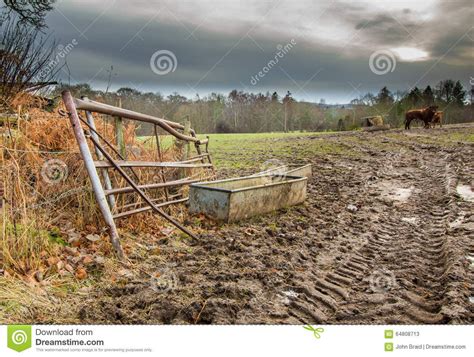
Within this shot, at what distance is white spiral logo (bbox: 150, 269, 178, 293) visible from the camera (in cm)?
359

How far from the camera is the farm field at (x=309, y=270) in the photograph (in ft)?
10.4

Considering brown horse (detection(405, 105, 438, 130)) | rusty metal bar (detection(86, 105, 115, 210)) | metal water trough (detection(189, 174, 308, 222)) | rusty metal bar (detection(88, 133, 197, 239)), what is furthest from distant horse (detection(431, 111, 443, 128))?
rusty metal bar (detection(86, 105, 115, 210))

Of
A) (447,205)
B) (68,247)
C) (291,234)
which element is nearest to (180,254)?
(68,247)

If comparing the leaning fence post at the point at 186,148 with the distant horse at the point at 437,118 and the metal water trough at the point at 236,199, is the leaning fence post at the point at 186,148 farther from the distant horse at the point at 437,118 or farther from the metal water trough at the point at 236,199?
the distant horse at the point at 437,118

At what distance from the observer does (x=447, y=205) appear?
6723 mm

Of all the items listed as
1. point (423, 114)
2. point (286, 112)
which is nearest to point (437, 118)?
point (423, 114)

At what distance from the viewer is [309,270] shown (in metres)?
4.14

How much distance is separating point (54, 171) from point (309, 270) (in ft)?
11.1

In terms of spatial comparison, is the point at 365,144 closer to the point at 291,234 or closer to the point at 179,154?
the point at 179,154

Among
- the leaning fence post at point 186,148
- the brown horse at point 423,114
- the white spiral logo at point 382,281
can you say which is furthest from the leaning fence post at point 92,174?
the brown horse at point 423,114

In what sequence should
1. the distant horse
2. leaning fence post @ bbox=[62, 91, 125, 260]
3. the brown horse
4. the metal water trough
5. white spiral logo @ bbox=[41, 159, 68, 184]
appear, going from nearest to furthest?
leaning fence post @ bbox=[62, 91, 125, 260], white spiral logo @ bbox=[41, 159, 68, 184], the metal water trough, the distant horse, the brown horse
